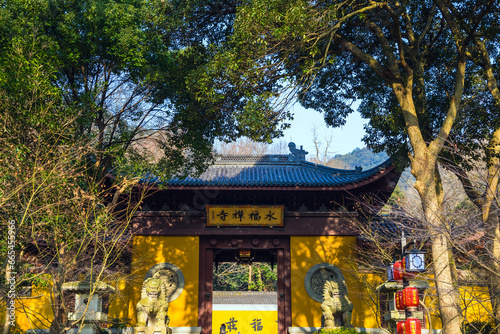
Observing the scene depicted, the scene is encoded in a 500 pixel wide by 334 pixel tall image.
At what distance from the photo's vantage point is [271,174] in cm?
1291

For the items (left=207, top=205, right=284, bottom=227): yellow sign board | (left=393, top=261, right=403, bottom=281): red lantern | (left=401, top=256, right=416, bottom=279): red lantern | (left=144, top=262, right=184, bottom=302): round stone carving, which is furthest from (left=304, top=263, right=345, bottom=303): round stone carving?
(left=401, top=256, right=416, bottom=279): red lantern

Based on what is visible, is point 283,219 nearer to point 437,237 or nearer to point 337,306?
point 337,306

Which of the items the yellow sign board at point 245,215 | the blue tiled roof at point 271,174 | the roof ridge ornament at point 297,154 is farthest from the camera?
the roof ridge ornament at point 297,154

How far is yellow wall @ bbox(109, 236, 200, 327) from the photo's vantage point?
11195 millimetres

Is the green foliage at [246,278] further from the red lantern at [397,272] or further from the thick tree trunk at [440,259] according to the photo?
the red lantern at [397,272]

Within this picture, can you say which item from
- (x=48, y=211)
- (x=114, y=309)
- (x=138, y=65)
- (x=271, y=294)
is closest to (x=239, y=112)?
(x=138, y=65)

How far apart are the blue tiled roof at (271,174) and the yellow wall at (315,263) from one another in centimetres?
150

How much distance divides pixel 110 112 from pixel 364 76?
6.06m

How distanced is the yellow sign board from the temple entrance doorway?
433 mm

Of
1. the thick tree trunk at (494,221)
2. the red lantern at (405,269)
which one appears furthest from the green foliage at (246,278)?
the red lantern at (405,269)

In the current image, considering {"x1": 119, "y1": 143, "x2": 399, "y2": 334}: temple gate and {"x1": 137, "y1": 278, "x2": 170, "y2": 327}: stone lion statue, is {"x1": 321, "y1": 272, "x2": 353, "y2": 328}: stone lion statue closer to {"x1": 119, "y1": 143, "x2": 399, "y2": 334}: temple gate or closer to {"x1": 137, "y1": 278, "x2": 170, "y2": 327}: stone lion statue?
{"x1": 119, "y1": 143, "x2": 399, "y2": 334}: temple gate

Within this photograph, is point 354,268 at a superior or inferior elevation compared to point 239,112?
inferior

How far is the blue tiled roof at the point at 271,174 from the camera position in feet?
36.7

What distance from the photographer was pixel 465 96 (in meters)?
9.55
